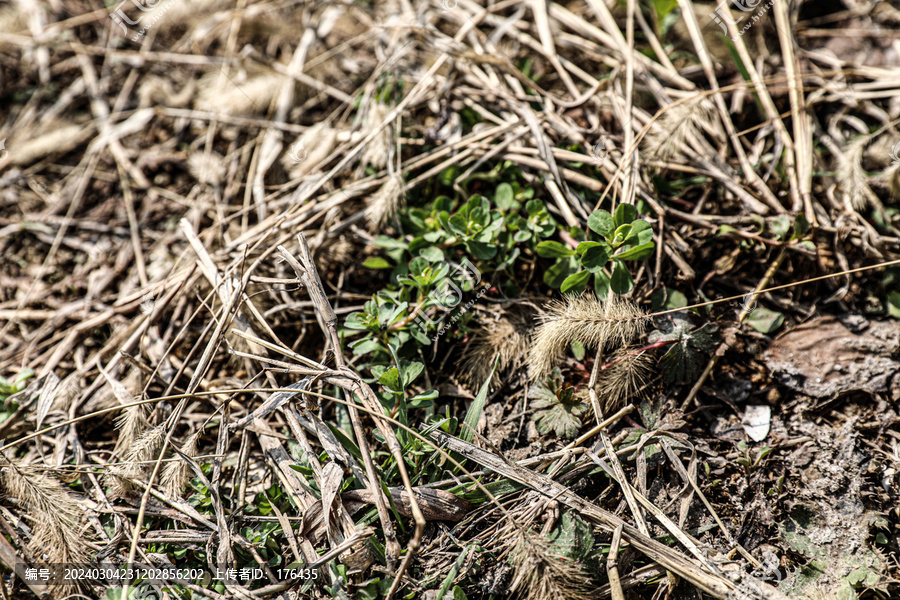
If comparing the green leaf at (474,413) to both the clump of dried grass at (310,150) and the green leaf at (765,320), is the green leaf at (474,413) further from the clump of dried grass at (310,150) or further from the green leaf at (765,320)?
the clump of dried grass at (310,150)

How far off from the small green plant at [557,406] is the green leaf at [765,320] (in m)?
0.59

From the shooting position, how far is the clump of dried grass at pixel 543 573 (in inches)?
45.8

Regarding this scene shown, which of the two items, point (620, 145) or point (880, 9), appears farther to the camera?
point (880, 9)

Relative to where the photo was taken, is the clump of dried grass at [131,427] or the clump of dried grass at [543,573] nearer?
the clump of dried grass at [543,573]

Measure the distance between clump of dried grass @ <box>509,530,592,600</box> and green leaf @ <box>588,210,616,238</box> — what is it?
830mm

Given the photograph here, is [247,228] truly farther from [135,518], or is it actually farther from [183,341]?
[135,518]

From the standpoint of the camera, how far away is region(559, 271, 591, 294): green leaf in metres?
1.48

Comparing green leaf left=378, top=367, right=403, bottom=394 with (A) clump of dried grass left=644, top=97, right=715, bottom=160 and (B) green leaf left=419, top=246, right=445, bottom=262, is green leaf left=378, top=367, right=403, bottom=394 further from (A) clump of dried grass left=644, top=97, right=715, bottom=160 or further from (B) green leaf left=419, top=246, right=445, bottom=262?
(A) clump of dried grass left=644, top=97, right=715, bottom=160

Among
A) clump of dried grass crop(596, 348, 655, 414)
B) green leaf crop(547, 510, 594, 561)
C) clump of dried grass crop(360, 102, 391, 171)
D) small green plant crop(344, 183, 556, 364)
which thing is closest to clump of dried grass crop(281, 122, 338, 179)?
clump of dried grass crop(360, 102, 391, 171)

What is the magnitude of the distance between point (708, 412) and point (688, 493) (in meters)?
0.25

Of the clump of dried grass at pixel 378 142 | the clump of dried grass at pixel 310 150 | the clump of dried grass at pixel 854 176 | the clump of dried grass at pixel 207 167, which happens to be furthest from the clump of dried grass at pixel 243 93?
the clump of dried grass at pixel 854 176

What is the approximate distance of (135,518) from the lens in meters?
1.45

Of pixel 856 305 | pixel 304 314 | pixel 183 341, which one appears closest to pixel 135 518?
pixel 183 341

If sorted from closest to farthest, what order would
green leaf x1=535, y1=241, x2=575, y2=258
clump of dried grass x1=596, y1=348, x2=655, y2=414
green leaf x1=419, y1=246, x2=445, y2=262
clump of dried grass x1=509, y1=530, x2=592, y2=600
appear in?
clump of dried grass x1=509, y1=530, x2=592, y2=600
clump of dried grass x1=596, y1=348, x2=655, y2=414
green leaf x1=535, y1=241, x2=575, y2=258
green leaf x1=419, y1=246, x2=445, y2=262
